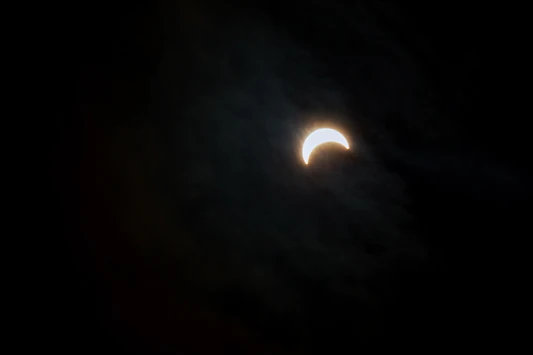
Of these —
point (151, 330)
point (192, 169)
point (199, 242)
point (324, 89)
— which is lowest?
point (151, 330)

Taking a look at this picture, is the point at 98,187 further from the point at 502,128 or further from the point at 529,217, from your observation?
the point at 529,217

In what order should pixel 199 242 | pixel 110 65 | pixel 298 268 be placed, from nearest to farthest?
pixel 110 65
pixel 199 242
pixel 298 268

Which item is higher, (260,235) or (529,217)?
(529,217)

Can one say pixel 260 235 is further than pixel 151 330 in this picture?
Yes

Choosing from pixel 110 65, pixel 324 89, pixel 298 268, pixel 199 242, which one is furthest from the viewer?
pixel 298 268

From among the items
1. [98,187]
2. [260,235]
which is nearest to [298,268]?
[260,235]

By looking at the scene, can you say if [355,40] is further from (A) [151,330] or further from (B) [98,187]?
(A) [151,330]
